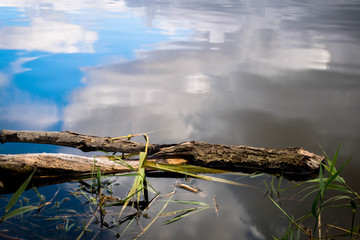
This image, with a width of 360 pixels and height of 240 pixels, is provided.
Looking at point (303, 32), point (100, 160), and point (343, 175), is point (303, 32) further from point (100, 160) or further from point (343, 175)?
point (100, 160)

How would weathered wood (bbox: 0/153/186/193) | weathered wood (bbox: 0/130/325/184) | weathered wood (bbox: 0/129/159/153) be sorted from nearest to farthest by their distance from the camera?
weathered wood (bbox: 0/153/186/193) → weathered wood (bbox: 0/130/325/184) → weathered wood (bbox: 0/129/159/153)

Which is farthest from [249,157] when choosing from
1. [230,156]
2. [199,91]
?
[199,91]

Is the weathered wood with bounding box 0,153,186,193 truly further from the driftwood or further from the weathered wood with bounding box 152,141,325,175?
the weathered wood with bounding box 152,141,325,175

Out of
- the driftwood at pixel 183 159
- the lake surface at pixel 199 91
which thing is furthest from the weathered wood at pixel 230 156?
the lake surface at pixel 199 91

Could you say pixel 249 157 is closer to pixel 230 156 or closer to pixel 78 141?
pixel 230 156

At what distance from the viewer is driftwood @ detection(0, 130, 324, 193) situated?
1.84 m

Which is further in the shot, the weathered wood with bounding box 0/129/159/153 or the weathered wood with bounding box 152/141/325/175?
the weathered wood with bounding box 0/129/159/153

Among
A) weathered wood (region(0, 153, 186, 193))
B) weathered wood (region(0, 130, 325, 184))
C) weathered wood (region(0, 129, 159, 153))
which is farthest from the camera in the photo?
weathered wood (region(0, 129, 159, 153))

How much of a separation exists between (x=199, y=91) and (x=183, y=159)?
1791mm

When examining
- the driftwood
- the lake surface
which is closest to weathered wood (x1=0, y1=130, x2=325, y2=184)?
the driftwood

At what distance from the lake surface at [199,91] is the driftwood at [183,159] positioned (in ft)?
0.31

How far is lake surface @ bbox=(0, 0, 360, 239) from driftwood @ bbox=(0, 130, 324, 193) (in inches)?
3.7

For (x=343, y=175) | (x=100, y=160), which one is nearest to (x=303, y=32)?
(x=343, y=175)

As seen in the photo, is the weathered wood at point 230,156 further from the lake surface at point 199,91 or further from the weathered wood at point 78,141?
the lake surface at point 199,91
